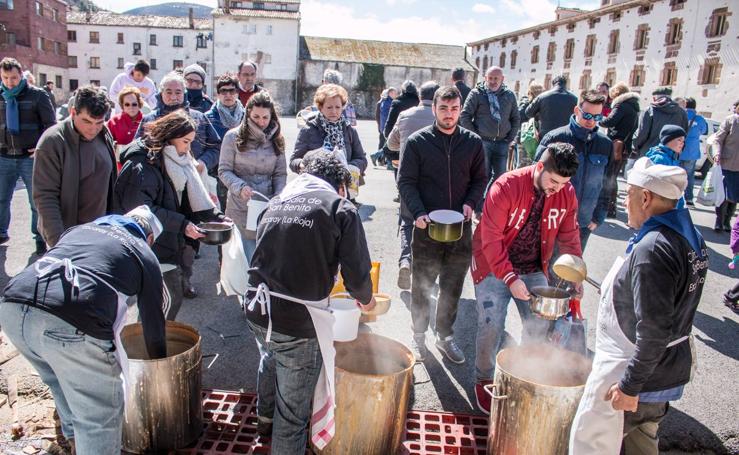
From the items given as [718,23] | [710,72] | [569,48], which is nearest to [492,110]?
[710,72]

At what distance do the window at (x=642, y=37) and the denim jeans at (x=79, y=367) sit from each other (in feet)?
123

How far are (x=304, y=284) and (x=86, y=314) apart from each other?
3.23 feet

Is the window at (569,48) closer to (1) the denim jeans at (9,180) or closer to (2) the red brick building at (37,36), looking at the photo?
(1) the denim jeans at (9,180)

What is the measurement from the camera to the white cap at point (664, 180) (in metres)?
2.36

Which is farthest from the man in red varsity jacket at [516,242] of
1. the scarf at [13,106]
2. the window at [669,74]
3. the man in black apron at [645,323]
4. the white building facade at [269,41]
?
the white building facade at [269,41]

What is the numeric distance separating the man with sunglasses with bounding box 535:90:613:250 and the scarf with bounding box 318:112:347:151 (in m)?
1.86

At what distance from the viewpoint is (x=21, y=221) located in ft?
24.5

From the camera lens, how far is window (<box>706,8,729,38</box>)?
27.2 metres

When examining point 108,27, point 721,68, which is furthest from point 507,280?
point 108,27

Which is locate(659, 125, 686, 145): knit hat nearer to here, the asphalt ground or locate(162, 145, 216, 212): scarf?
the asphalt ground

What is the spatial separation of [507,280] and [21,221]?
7.18 m

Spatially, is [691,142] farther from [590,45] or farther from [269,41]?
[269,41]

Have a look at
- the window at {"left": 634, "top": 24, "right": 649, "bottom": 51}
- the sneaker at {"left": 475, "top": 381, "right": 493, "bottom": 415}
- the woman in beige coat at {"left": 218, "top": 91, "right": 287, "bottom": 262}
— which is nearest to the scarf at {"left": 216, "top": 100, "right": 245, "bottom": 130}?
the woman in beige coat at {"left": 218, "top": 91, "right": 287, "bottom": 262}

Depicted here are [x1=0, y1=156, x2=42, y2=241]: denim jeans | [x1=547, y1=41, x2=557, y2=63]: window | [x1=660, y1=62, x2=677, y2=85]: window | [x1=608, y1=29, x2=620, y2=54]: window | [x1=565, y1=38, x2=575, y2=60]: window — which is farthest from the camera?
[x1=547, y1=41, x2=557, y2=63]: window
